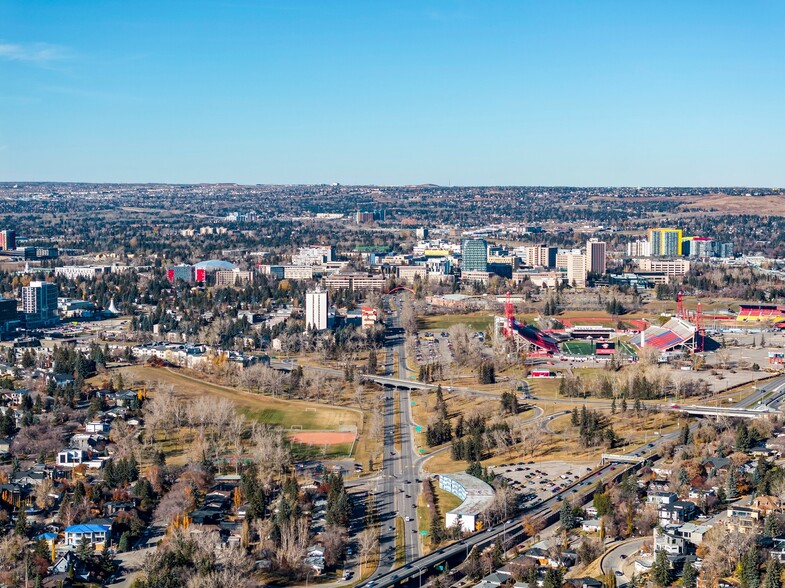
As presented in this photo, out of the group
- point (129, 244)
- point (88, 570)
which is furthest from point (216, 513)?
point (129, 244)

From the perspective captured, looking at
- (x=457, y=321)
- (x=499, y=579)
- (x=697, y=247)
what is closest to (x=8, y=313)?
(x=457, y=321)

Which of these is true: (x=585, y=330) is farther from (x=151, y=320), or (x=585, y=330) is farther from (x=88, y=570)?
(x=88, y=570)

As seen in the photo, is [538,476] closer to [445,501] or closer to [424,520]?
[445,501]

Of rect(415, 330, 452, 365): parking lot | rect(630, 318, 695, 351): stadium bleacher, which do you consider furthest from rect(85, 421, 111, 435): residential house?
rect(630, 318, 695, 351): stadium bleacher

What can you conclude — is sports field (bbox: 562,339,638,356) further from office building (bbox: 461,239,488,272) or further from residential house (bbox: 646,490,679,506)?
office building (bbox: 461,239,488,272)

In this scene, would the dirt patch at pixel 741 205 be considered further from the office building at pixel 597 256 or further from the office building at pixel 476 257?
the office building at pixel 476 257
